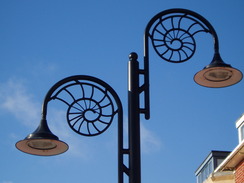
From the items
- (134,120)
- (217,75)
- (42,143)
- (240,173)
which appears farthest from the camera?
(240,173)

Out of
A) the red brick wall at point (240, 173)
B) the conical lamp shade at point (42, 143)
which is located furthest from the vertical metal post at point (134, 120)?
the red brick wall at point (240, 173)

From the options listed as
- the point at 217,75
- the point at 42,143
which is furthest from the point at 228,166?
the point at 42,143

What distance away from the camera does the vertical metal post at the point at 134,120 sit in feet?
24.6

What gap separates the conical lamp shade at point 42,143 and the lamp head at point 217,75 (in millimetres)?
2506

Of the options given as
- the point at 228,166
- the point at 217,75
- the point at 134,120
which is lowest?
the point at 134,120

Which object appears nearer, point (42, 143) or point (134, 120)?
point (134, 120)

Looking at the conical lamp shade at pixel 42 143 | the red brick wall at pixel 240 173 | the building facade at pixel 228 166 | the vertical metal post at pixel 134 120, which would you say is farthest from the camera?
the red brick wall at pixel 240 173

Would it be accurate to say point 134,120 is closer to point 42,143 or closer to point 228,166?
point 42,143

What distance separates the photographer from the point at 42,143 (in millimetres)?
8695

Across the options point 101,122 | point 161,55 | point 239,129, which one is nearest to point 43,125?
point 101,122

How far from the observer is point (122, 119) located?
8.01 metres

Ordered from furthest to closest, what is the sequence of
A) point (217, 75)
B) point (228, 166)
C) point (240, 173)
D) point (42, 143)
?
point (228, 166) → point (240, 173) → point (217, 75) → point (42, 143)

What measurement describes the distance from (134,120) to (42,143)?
1690mm

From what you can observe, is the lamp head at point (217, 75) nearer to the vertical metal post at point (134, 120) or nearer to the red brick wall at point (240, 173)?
the vertical metal post at point (134, 120)
